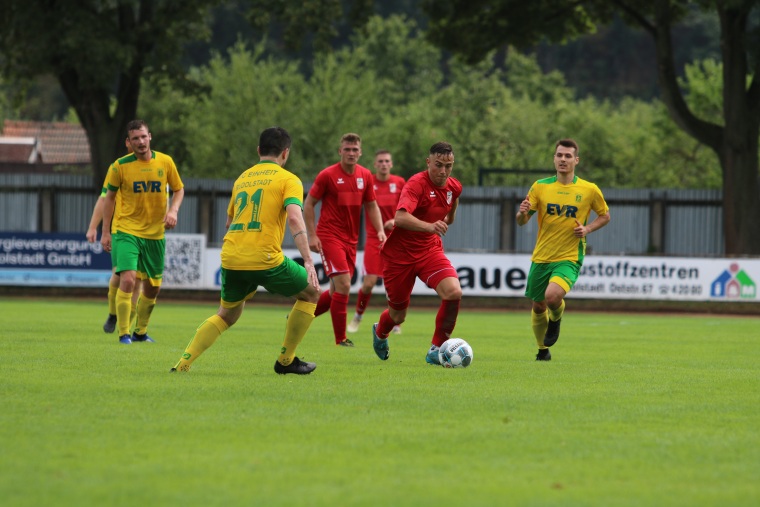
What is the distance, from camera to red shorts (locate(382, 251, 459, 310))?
39.9ft

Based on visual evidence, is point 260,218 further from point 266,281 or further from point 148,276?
point 148,276

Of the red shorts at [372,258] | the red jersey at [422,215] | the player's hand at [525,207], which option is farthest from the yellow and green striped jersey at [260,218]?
the red shorts at [372,258]

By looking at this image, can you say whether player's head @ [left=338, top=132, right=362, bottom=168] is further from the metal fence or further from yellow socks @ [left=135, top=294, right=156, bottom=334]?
the metal fence

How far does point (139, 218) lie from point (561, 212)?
4.62 metres

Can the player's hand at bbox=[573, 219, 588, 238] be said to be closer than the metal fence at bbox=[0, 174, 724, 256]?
Yes

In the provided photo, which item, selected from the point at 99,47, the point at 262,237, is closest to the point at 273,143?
the point at 262,237

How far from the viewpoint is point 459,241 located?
32.8 m

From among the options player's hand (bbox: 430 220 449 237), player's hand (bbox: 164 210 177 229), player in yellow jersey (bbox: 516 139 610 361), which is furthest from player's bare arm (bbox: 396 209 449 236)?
player's hand (bbox: 164 210 177 229)

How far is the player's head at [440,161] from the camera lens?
1189 centimetres

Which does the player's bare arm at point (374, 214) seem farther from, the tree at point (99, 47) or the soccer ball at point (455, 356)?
the tree at point (99, 47)

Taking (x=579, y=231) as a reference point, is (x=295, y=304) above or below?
below

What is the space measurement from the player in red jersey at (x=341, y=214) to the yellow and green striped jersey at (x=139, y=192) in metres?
1.64

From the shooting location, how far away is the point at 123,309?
45.6ft

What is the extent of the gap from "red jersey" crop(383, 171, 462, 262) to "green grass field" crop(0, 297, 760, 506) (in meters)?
1.07
